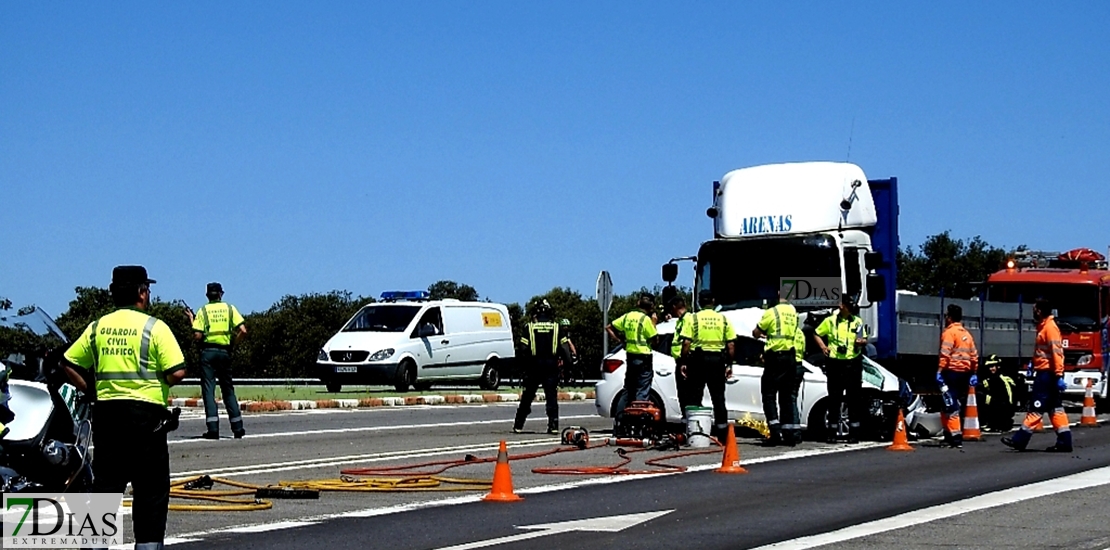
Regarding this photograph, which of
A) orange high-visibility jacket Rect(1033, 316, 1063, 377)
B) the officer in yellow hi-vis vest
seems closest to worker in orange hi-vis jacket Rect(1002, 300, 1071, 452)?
orange high-visibility jacket Rect(1033, 316, 1063, 377)

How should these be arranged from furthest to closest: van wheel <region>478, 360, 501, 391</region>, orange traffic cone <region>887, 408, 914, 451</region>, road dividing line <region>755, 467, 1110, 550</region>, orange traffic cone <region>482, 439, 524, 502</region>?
van wheel <region>478, 360, 501, 391</region> < orange traffic cone <region>887, 408, 914, 451</region> < orange traffic cone <region>482, 439, 524, 502</region> < road dividing line <region>755, 467, 1110, 550</region>

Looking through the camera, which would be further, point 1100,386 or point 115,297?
point 1100,386

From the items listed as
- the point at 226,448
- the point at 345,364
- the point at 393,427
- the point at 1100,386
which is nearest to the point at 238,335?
the point at 226,448

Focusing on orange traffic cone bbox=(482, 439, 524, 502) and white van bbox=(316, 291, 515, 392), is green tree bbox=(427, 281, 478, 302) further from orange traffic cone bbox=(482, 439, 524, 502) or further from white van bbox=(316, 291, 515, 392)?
orange traffic cone bbox=(482, 439, 524, 502)

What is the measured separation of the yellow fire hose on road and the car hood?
19230 mm

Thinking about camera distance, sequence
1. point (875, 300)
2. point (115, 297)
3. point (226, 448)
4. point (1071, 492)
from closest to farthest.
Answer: point (115, 297) < point (1071, 492) < point (226, 448) < point (875, 300)

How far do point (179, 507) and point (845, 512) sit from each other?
196 inches

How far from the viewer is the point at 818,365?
64.4 feet

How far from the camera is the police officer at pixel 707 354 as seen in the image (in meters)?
18.2

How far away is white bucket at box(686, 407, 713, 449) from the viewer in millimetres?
17984

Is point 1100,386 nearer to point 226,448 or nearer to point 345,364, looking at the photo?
point 345,364

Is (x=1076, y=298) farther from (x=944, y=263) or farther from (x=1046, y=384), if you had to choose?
(x=944, y=263)
